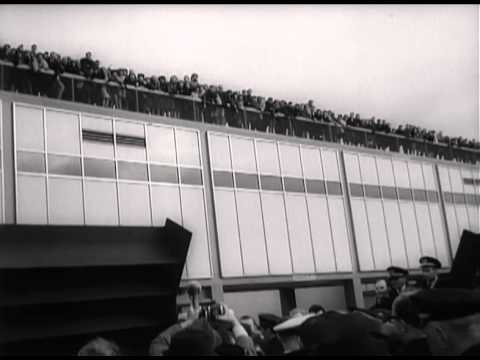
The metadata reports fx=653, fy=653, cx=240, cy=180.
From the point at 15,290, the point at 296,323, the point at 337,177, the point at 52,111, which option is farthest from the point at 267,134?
the point at 296,323

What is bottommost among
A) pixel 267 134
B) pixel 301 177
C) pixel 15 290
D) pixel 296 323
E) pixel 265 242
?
pixel 296 323

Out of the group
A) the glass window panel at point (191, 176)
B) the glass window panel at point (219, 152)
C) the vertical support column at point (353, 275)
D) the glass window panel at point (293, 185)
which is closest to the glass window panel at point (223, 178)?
the glass window panel at point (219, 152)

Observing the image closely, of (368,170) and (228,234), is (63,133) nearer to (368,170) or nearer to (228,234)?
(228,234)

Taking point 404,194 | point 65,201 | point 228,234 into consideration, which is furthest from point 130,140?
point 404,194

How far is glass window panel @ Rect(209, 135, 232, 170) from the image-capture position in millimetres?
17438

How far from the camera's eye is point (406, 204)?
72.6 feet

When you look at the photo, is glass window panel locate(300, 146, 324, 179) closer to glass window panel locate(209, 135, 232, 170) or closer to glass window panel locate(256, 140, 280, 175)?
glass window panel locate(256, 140, 280, 175)

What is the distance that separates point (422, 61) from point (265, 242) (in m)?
6.70

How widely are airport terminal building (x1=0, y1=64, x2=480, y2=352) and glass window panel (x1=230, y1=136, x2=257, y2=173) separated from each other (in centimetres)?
3

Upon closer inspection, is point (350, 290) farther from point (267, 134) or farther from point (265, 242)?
point (267, 134)

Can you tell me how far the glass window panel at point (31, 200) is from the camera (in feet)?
42.7

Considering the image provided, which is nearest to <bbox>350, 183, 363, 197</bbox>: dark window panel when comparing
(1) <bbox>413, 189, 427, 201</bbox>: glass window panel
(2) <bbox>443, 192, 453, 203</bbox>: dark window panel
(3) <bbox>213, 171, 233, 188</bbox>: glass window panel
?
(1) <bbox>413, 189, 427, 201</bbox>: glass window panel

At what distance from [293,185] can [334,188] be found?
5.96 ft

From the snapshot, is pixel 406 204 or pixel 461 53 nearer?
pixel 461 53
